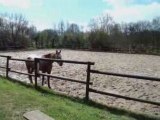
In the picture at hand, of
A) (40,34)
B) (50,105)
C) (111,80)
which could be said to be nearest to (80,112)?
(50,105)

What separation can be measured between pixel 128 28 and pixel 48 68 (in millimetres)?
65274

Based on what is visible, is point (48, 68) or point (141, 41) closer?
point (48, 68)

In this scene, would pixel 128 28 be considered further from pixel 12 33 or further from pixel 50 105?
pixel 50 105

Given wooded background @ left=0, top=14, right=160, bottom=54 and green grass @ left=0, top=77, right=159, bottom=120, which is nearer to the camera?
green grass @ left=0, top=77, right=159, bottom=120

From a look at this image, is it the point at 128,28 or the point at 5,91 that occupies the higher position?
the point at 128,28

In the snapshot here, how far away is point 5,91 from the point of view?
8906 mm

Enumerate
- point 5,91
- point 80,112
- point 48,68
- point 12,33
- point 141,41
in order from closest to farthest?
point 80,112 → point 5,91 → point 48,68 → point 141,41 → point 12,33

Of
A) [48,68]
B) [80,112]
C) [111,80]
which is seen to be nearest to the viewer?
[80,112]

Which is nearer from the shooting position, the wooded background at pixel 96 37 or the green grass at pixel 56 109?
the green grass at pixel 56 109

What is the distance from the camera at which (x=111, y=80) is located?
1468 centimetres

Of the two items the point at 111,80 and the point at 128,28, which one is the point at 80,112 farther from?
the point at 128,28

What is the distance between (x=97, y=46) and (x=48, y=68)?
184 ft

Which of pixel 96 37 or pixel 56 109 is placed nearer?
pixel 56 109

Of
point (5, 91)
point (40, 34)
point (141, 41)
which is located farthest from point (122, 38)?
point (5, 91)
